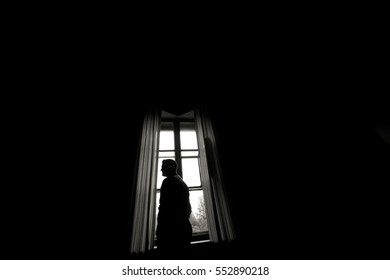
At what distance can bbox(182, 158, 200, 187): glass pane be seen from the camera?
2.02 m

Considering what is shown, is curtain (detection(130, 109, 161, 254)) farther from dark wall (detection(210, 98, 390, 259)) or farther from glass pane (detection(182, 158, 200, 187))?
dark wall (detection(210, 98, 390, 259))

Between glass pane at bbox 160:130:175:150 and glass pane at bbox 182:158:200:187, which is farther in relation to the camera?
glass pane at bbox 160:130:175:150

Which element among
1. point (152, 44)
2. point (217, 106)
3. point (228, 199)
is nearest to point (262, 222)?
point (228, 199)

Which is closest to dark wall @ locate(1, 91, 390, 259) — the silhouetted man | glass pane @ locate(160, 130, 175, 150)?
the silhouetted man

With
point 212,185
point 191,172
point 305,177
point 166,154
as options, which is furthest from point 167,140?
point 305,177

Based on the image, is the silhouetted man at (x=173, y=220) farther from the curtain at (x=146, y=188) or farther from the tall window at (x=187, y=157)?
the tall window at (x=187, y=157)

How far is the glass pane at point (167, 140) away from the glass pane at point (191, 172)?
0.24 meters

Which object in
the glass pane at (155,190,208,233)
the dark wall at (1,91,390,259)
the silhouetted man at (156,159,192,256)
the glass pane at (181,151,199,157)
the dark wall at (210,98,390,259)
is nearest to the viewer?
the silhouetted man at (156,159,192,256)

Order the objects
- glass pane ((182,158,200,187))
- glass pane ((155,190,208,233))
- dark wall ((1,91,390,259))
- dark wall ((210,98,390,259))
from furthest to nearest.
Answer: glass pane ((182,158,200,187)) < glass pane ((155,190,208,233)) < dark wall ((210,98,390,259)) < dark wall ((1,91,390,259))

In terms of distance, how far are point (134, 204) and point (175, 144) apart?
0.87 meters

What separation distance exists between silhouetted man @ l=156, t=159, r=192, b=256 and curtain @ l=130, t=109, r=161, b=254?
149mm

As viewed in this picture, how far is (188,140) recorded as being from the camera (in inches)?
89.6

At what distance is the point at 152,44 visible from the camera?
1.83 meters

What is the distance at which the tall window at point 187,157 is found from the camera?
1844mm
